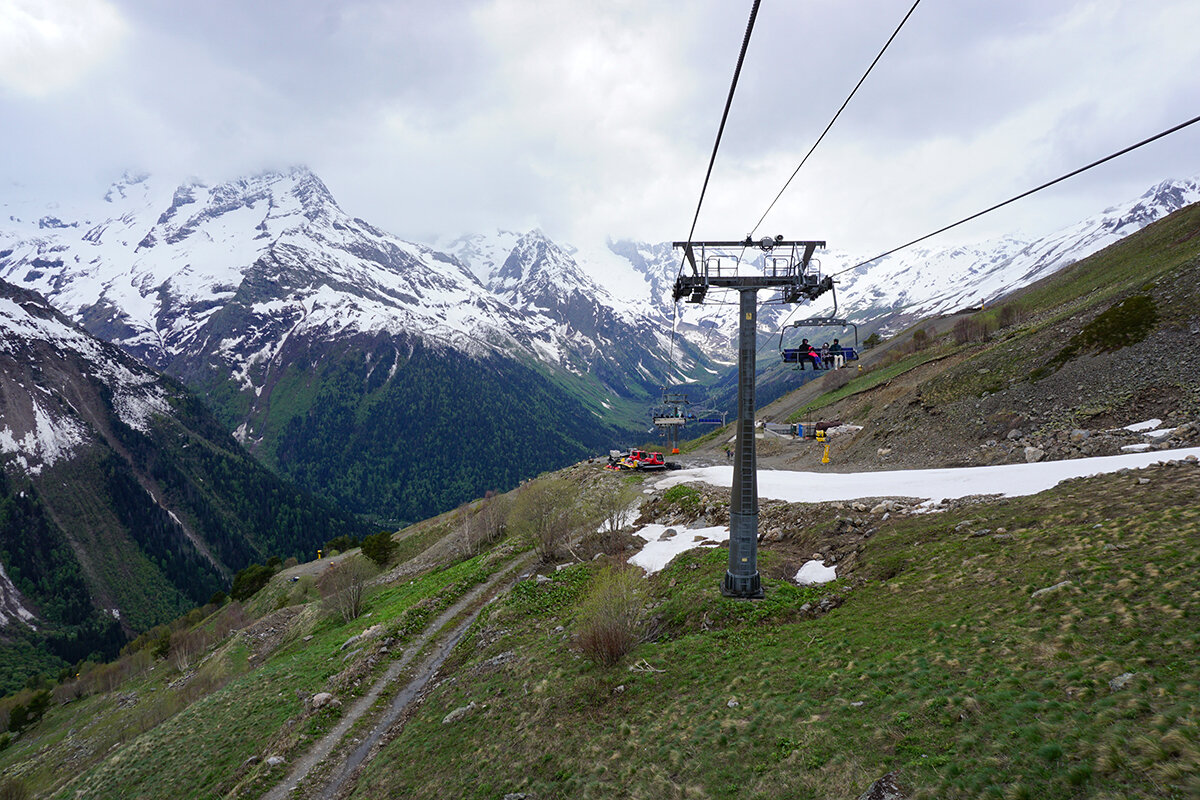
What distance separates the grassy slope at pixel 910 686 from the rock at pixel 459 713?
0.48 meters

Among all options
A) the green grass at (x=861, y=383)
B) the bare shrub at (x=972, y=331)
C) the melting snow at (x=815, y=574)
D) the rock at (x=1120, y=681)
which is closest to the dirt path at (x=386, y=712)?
the melting snow at (x=815, y=574)

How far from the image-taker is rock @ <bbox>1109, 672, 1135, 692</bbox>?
988cm

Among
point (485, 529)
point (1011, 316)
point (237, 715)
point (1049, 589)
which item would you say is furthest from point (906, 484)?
point (1011, 316)

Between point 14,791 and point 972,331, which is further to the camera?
point 972,331

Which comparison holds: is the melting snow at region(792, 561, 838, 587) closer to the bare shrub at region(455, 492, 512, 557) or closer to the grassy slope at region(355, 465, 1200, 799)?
the grassy slope at region(355, 465, 1200, 799)

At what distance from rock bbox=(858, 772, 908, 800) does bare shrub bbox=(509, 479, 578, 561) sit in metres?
33.7

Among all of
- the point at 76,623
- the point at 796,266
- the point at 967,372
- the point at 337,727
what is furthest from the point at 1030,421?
the point at 76,623

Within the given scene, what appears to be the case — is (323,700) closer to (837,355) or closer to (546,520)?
(546,520)

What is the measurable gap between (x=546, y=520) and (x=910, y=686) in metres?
34.2

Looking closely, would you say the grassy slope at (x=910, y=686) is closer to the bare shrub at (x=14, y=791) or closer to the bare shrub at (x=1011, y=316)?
the bare shrub at (x=14, y=791)

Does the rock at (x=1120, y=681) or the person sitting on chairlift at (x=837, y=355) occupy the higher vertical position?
the person sitting on chairlift at (x=837, y=355)

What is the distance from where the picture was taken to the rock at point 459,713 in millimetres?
21047

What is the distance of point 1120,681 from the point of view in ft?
32.8

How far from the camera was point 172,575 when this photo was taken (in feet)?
609
